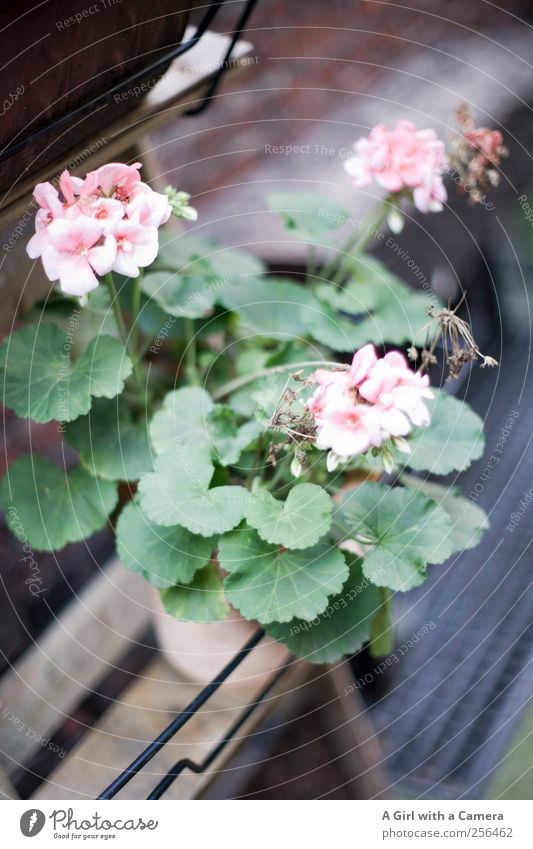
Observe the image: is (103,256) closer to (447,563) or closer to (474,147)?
(474,147)

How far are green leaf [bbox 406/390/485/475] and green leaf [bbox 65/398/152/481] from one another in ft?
0.54

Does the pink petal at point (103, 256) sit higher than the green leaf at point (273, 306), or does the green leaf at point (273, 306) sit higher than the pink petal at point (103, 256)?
the green leaf at point (273, 306)

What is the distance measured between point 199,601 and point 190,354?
0.64ft

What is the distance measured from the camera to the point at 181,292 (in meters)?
0.50

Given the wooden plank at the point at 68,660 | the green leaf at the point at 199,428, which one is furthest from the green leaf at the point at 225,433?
the wooden plank at the point at 68,660

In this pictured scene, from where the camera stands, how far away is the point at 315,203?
0.57 m

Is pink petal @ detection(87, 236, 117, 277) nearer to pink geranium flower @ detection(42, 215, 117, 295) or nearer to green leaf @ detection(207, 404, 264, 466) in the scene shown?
pink geranium flower @ detection(42, 215, 117, 295)

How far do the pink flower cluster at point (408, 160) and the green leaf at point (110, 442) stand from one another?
22 cm

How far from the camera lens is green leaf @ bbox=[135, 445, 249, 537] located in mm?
403

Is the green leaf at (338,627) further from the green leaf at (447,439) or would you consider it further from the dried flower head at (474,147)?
the dried flower head at (474,147)

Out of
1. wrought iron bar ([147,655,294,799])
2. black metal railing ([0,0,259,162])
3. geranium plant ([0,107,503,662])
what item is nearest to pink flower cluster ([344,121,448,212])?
geranium plant ([0,107,503,662])

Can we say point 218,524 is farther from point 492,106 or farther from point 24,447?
point 492,106

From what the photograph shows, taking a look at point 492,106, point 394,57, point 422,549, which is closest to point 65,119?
point 422,549

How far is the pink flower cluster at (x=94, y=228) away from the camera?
366mm
